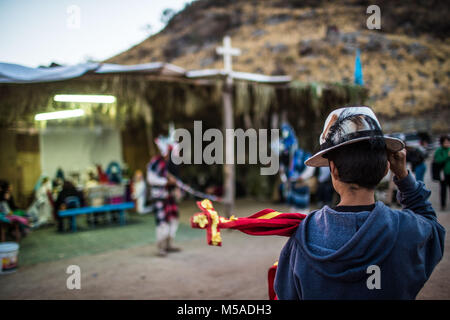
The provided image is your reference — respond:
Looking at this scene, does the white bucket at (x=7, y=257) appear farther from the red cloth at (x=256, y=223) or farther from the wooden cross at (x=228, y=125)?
the red cloth at (x=256, y=223)

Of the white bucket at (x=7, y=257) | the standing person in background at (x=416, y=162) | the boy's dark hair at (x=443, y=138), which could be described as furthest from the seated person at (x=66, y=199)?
the boy's dark hair at (x=443, y=138)

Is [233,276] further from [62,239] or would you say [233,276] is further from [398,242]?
[62,239]

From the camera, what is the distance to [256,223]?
1683mm

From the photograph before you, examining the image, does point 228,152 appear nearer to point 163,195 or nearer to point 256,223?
point 163,195

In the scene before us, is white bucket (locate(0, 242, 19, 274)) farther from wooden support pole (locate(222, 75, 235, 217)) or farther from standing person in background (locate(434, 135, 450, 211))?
standing person in background (locate(434, 135, 450, 211))

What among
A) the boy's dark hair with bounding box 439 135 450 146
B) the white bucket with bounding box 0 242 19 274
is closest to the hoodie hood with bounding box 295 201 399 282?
the boy's dark hair with bounding box 439 135 450 146

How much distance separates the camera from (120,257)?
5922 millimetres

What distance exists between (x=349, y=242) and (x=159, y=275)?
4141 millimetres

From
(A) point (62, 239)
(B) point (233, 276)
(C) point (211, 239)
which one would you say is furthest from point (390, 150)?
(A) point (62, 239)

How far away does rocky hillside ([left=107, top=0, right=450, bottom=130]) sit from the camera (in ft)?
12.8

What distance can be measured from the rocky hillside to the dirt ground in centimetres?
159

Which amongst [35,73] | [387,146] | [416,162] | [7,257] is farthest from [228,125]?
[387,146]

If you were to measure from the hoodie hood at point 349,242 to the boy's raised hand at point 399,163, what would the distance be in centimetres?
24

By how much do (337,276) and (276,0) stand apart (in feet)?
76.4
